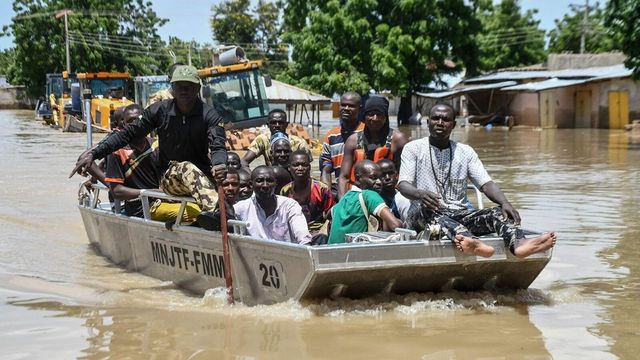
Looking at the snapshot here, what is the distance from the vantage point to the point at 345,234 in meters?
6.60

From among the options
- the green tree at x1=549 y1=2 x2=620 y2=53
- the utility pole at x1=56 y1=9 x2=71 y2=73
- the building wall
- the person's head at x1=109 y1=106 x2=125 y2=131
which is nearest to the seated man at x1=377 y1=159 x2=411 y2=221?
the person's head at x1=109 y1=106 x2=125 y2=131

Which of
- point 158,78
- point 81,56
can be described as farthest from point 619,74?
point 81,56

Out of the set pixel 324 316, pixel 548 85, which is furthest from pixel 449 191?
pixel 548 85

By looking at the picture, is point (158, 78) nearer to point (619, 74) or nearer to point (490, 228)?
point (619, 74)

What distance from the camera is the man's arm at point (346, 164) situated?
7.72 m

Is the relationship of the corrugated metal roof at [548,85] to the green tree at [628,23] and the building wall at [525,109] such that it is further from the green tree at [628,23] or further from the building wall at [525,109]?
the green tree at [628,23]

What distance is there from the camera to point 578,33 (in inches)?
2164

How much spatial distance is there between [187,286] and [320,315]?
163 cm

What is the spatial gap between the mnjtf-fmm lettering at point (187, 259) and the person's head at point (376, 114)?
5.82 ft

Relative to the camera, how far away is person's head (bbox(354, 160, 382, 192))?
6891mm

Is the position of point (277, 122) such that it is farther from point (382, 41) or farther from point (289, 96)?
point (382, 41)

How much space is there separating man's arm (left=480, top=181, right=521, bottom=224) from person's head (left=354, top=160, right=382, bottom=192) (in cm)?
80

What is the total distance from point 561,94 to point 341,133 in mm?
30730

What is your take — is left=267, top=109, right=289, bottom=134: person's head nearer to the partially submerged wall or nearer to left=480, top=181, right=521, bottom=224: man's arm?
left=480, top=181, right=521, bottom=224: man's arm
